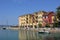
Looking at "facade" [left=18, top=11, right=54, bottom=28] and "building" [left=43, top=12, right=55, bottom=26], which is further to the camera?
"facade" [left=18, top=11, right=54, bottom=28]

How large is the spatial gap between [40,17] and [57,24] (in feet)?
88.2

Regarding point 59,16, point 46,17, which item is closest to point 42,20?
point 46,17

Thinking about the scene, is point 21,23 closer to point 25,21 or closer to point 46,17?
point 25,21

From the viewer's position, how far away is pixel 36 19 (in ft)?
396

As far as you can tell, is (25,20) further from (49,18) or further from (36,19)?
(49,18)

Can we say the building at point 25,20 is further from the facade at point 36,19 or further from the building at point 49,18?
the building at point 49,18

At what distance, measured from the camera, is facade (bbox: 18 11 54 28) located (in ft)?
343

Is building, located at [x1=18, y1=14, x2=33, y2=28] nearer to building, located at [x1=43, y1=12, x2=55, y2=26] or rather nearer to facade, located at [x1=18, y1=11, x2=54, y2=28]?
facade, located at [x1=18, y1=11, x2=54, y2=28]

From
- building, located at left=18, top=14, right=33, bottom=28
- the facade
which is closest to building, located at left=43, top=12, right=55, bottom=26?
the facade

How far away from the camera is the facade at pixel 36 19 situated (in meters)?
104

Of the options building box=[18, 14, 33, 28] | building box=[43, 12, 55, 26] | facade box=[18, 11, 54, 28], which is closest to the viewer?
building box=[43, 12, 55, 26]

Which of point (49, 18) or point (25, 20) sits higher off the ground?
point (25, 20)

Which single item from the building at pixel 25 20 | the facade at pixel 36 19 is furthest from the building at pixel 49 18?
the building at pixel 25 20

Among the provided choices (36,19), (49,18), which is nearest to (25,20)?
(36,19)
